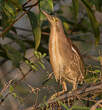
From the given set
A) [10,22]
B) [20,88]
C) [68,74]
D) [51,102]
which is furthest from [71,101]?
[10,22]

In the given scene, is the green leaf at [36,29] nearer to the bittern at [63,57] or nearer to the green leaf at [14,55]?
the bittern at [63,57]

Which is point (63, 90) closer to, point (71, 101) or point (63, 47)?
point (63, 47)

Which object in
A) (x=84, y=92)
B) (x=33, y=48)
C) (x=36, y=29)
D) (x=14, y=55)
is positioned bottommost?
(x=33, y=48)

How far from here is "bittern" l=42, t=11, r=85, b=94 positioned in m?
3.00

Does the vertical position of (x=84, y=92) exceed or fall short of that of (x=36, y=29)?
it falls short

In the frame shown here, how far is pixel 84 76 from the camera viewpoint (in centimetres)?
305

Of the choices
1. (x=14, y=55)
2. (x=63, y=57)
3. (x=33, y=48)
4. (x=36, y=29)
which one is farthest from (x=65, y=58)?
(x=33, y=48)

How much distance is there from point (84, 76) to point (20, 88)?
26.6 inches

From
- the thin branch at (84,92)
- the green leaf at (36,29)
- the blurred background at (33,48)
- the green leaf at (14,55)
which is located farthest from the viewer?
the green leaf at (14,55)

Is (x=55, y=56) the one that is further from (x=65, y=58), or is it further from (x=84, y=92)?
(x=84, y=92)

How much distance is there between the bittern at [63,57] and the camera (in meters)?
3.00

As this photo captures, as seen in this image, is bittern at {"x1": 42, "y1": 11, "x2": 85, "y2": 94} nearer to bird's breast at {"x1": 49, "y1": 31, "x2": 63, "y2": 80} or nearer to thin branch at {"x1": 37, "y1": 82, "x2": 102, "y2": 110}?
bird's breast at {"x1": 49, "y1": 31, "x2": 63, "y2": 80}

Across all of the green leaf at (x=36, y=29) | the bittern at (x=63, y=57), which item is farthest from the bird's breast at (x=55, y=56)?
the green leaf at (x=36, y=29)

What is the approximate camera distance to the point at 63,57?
304 centimetres
